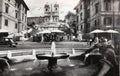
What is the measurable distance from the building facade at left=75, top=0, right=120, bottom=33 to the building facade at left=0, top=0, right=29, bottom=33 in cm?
73

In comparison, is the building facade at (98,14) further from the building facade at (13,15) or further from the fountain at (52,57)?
the building facade at (13,15)

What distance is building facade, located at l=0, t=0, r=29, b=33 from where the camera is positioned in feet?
6.37

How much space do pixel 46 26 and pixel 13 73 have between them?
2.34 ft

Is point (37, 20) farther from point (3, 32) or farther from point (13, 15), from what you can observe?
point (3, 32)

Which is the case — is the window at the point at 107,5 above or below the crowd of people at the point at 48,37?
above

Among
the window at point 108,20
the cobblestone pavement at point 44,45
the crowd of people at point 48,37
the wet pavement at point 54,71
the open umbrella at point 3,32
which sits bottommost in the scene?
the wet pavement at point 54,71

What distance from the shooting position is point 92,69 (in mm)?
1947

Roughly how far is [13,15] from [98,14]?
1106mm

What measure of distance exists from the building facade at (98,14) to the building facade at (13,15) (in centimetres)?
73

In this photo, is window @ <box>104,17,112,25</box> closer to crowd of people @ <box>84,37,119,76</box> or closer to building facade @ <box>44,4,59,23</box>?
crowd of people @ <box>84,37,119,76</box>

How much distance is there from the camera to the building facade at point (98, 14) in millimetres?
2076

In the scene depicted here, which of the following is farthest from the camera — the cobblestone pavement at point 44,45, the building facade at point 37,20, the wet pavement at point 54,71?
the building facade at point 37,20

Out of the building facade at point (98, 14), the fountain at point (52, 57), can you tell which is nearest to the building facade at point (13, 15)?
the fountain at point (52, 57)

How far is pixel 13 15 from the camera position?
2035 millimetres
